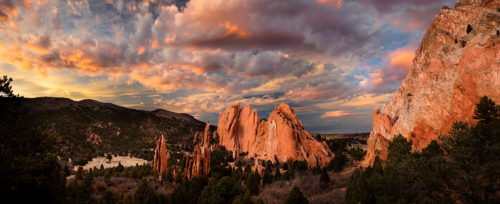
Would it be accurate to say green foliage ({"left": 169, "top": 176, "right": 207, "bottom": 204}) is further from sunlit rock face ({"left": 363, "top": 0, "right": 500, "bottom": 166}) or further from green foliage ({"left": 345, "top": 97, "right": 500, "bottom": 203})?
sunlit rock face ({"left": 363, "top": 0, "right": 500, "bottom": 166})

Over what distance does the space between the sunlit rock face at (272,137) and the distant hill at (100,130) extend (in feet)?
67.9

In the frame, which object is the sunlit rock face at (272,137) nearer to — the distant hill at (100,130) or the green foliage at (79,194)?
the distant hill at (100,130)

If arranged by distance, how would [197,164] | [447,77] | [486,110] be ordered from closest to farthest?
[486,110], [197,164], [447,77]

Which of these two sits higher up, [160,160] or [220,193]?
[160,160]

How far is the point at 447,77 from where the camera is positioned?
37.2 metres

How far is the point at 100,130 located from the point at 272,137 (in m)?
71.4

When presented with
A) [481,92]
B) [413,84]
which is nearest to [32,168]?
[481,92]

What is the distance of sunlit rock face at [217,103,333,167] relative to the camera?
55156mm

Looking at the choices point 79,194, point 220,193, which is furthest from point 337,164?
point 79,194

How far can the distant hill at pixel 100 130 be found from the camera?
6894 cm

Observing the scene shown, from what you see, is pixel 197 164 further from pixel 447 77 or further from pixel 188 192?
pixel 447 77

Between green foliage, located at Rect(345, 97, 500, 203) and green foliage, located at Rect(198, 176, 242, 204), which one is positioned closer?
green foliage, located at Rect(345, 97, 500, 203)

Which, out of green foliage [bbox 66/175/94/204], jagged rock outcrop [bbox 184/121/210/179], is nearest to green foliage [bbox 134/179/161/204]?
green foliage [bbox 66/175/94/204]

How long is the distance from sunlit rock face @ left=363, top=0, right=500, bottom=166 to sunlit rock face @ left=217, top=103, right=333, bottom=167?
1466 centimetres
